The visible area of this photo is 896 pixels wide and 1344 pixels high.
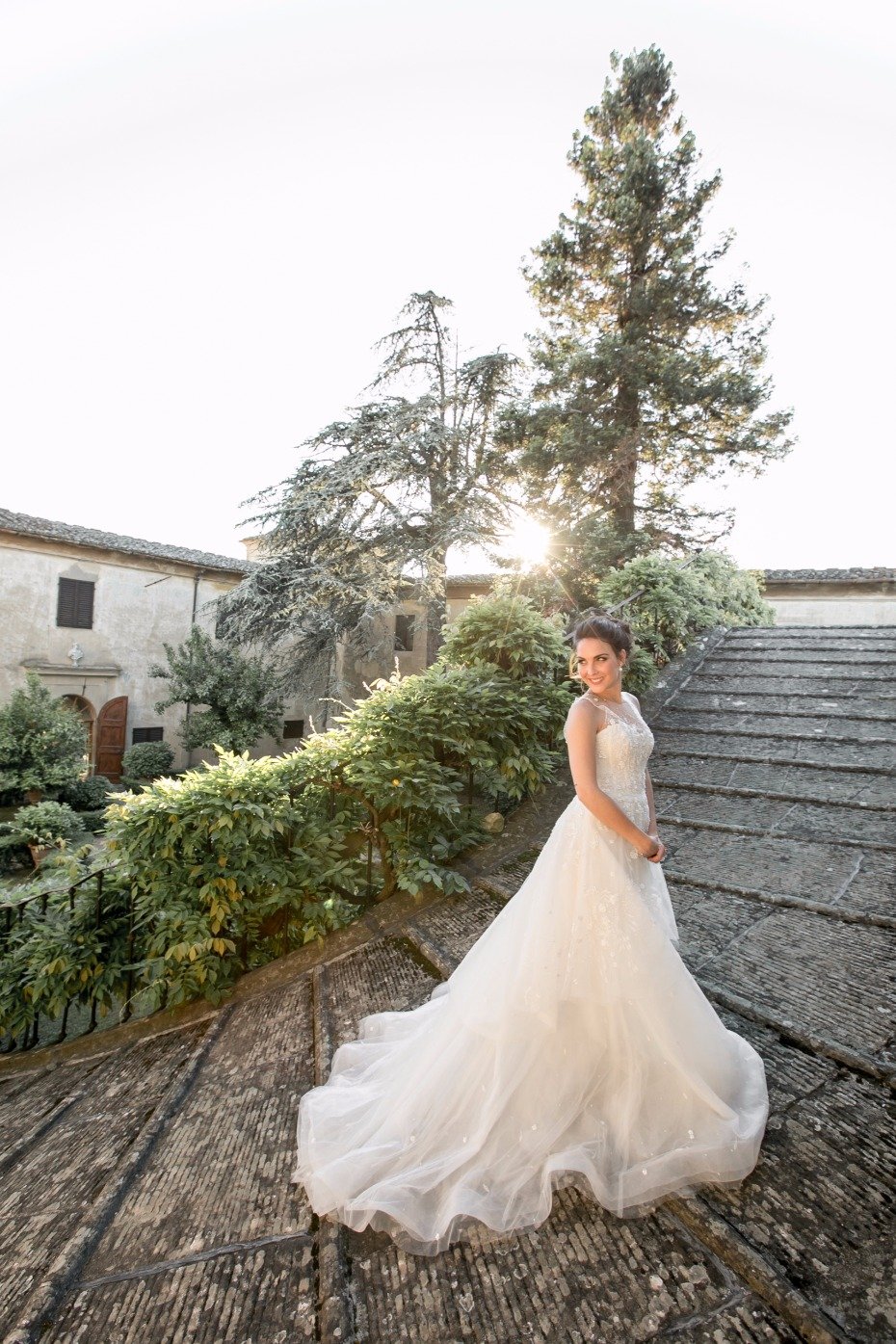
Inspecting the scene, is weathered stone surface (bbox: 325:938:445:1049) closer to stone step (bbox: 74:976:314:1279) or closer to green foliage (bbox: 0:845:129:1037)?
stone step (bbox: 74:976:314:1279)

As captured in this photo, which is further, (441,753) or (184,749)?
(184,749)

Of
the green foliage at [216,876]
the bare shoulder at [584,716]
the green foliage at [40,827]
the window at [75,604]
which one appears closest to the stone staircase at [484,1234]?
the green foliage at [216,876]

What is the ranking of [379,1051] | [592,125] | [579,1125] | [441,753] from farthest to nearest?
→ [592,125], [441,753], [379,1051], [579,1125]

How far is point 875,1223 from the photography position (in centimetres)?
163

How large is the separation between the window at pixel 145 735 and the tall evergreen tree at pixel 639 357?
44.5ft

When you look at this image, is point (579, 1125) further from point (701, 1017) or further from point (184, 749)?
point (184, 749)

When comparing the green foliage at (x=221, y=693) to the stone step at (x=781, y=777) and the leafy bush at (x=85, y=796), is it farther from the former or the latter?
the stone step at (x=781, y=777)

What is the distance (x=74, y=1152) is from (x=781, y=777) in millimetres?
5010

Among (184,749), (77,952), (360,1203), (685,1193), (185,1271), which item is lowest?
(184,749)

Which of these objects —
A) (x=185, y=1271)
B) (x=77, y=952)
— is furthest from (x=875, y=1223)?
(x=77, y=952)

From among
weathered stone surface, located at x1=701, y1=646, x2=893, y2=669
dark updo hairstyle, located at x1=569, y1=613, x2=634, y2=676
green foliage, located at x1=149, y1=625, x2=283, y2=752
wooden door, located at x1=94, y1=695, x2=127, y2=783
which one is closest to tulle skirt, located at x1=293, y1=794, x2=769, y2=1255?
dark updo hairstyle, located at x1=569, y1=613, x2=634, y2=676

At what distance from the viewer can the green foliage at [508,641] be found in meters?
5.28

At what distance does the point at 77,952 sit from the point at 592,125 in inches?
788

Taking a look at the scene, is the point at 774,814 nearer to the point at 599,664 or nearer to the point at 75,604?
the point at 599,664
